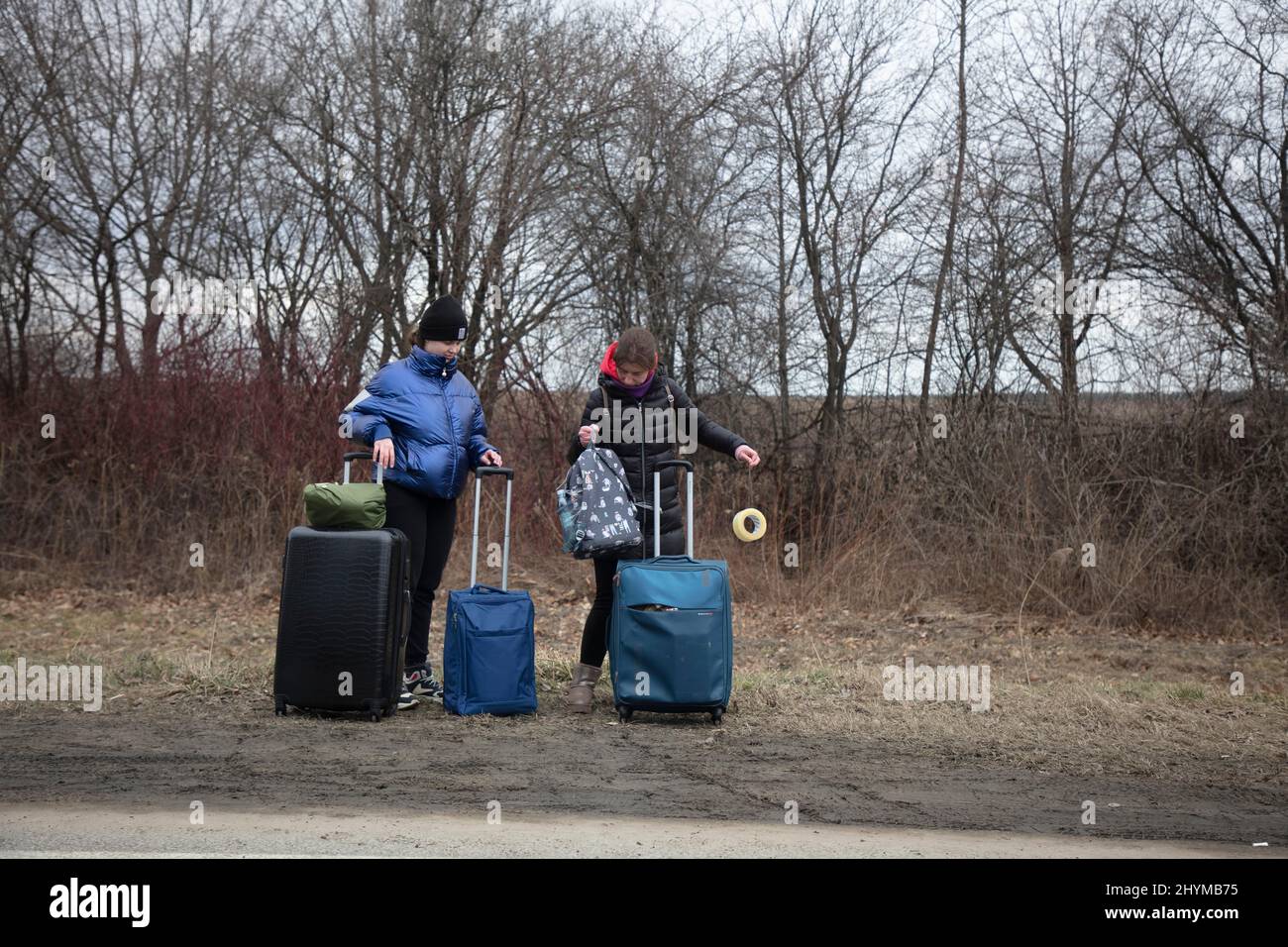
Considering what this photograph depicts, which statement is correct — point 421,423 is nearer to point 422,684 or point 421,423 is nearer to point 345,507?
point 345,507

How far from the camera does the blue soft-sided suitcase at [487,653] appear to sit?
574 centimetres

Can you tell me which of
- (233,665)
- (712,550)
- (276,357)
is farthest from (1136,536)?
(276,357)

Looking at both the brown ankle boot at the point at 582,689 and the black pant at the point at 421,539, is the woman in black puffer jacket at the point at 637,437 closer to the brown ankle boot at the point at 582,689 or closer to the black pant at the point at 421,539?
the brown ankle boot at the point at 582,689

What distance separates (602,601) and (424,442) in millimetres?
1168

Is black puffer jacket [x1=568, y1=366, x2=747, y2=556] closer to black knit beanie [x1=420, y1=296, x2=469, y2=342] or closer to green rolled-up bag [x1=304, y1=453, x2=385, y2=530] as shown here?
black knit beanie [x1=420, y1=296, x2=469, y2=342]

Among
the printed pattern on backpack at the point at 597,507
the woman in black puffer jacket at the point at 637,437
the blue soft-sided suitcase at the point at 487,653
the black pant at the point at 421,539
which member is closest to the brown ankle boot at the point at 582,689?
the woman in black puffer jacket at the point at 637,437

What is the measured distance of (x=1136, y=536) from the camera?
1051cm

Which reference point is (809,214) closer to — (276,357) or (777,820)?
(276,357)

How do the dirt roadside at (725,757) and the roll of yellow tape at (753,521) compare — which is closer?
the dirt roadside at (725,757)

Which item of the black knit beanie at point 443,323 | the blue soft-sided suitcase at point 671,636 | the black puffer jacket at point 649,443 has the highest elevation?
the black knit beanie at point 443,323

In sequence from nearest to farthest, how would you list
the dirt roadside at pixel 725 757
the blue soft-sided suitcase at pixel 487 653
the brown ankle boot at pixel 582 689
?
the dirt roadside at pixel 725 757 → the blue soft-sided suitcase at pixel 487 653 → the brown ankle boot at pixel 582 689

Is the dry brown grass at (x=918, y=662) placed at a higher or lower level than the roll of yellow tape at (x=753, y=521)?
lower

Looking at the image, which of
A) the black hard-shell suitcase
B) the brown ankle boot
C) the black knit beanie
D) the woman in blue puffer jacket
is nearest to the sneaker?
the woman in blue puffer jacket

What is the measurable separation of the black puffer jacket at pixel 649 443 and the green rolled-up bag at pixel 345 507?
3.17ft
